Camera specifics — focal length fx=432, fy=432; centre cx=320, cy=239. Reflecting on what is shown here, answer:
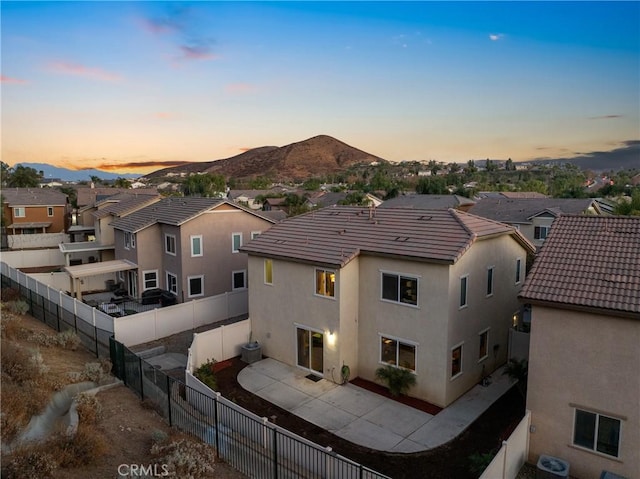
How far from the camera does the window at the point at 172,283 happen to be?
91.9 ft

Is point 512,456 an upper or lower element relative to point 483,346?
lower

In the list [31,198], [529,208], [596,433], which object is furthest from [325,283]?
[31,198]

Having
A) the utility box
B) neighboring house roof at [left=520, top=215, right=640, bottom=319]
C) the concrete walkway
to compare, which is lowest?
the concrete walkway

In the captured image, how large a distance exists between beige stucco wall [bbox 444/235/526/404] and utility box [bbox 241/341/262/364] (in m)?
8.36

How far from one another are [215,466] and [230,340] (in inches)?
359

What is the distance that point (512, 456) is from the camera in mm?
10969

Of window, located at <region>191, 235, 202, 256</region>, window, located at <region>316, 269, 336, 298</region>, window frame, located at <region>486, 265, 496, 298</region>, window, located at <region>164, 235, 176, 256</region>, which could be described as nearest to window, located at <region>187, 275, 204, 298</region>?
window, located at <region>191, 235, 202, 256</region>

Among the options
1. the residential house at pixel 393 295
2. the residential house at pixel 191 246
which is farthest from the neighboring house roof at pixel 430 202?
the residential house at pixel 393 295

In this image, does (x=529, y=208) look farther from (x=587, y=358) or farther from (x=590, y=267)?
(x=587, y=358)

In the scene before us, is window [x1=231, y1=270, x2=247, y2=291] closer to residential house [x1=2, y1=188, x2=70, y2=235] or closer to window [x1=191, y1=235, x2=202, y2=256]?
window [x1=191, y1=235, x2=202, y2=256]

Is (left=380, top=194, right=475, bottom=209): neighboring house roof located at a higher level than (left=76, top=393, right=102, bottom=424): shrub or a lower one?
higher

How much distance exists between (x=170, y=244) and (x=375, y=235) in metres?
16.3

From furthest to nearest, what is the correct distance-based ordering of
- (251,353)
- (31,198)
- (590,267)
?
(31,198)
(251,353)
(590,267)

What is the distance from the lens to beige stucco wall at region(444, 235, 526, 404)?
15391mm
